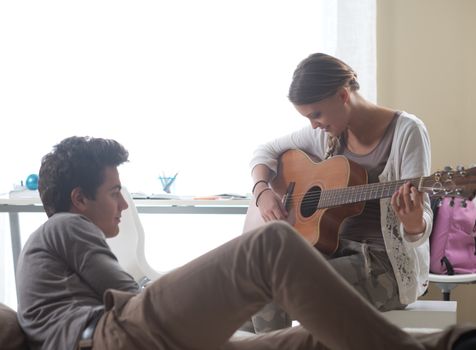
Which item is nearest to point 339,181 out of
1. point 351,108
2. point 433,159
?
point 351,108

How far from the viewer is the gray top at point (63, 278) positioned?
4.91 feet

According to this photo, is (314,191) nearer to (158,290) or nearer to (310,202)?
(310,202)

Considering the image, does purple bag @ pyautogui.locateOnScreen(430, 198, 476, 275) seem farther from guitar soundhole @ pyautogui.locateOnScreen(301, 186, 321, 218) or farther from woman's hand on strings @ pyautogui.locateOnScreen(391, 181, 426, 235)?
woman's hand on strings @ pyautogui.locateOnScreen(391, 181, 426, 235)

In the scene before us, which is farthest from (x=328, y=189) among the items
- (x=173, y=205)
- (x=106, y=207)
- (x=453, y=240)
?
(x=453, y=240)

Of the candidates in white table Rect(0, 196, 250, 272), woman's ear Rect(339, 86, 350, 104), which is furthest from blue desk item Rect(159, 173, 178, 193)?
woman's ear Rect(339, 86, 350, 104)

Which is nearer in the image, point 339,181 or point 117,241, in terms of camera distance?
point 339,181

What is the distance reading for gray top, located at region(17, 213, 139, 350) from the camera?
1498 mm

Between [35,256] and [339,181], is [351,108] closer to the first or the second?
[339,181]

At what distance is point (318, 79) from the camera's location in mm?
2033

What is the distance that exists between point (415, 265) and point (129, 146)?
1.71 m

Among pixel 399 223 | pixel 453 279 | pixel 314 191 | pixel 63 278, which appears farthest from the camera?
pixel 453 279

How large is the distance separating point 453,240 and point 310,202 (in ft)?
3.01

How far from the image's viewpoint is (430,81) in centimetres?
313

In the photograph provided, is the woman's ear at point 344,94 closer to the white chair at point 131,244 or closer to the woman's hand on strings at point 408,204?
the woman's hand on strings at point 408,204
